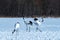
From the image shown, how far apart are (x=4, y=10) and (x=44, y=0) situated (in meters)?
4.27

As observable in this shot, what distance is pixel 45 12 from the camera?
25.4 m

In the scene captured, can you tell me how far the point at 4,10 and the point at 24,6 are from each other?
6.63 ft

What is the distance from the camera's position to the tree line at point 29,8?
25.1 m

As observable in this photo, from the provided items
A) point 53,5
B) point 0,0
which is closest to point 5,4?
point 0,0

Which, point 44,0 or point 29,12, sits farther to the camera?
point 44,0

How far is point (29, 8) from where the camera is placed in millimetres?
25859

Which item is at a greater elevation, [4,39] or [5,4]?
[4,39]

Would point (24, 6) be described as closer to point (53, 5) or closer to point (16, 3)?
point (16, 3)

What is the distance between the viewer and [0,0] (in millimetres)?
26812

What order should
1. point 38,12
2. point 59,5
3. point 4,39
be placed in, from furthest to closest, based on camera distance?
point 59,5, point 38,12, point 4,39

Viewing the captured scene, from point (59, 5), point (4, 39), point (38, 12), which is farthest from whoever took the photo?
point (59, 5)

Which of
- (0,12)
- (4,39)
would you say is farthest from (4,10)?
(4,39)

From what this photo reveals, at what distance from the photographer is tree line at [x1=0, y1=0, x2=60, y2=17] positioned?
2514 cm

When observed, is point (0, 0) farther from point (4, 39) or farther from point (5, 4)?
point (4, 39)
